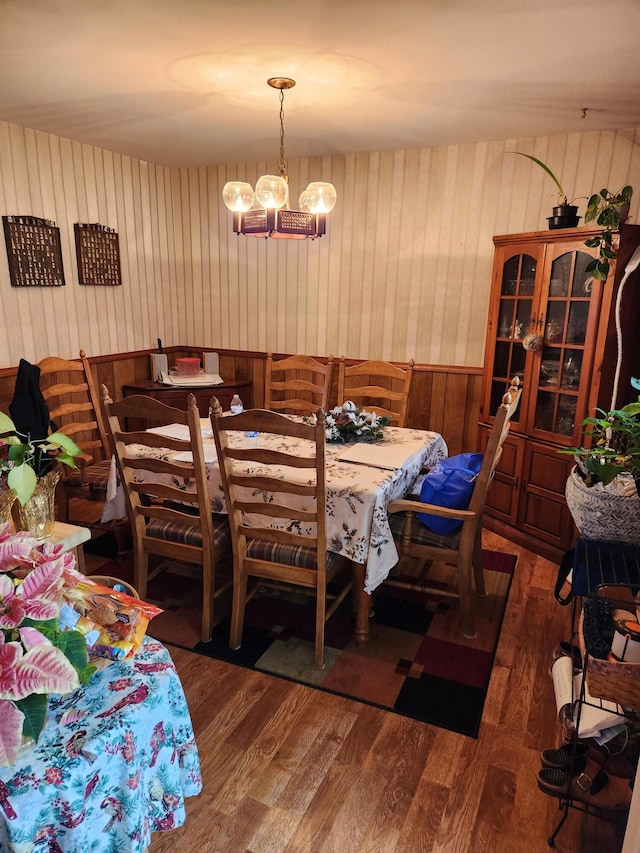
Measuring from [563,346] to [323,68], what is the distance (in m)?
1.85

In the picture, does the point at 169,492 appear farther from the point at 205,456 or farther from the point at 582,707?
the point at 582,707

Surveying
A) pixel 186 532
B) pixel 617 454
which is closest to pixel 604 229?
pixel 617 454

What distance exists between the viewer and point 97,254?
13.0ft

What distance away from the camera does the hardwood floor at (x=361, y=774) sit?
1.55 meters

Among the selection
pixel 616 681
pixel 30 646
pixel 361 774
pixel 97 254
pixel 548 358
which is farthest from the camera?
pixel 97 254

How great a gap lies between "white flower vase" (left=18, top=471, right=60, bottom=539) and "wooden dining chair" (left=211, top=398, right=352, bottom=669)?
2.28 feet

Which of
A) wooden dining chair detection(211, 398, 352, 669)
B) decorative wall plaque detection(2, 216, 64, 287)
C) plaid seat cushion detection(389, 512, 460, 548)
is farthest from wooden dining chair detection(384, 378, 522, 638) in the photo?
decorative wall plaque detection(2, 216, 64, 287)

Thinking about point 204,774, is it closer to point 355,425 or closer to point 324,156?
point 355,425

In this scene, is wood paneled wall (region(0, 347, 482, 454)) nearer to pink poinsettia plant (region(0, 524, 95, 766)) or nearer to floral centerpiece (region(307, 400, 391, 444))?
floral centerpiece (region(307, 400, 391, 444))

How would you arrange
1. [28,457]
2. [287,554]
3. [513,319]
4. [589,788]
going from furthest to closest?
[513,319], [287,554], [589,788], [28,457]

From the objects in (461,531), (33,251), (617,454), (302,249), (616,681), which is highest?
(302,249)

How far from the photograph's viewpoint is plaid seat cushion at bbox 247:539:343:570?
7.23 feet

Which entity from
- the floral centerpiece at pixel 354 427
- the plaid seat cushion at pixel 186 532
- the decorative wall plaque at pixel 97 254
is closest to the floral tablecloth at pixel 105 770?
the plaid seat cushion at pixel 186 532

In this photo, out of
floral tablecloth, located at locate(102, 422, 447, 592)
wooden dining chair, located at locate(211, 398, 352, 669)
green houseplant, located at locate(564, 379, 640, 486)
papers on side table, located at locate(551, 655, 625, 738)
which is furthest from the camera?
floral tablecloth, located at locate(102, 422, 447, 592)
